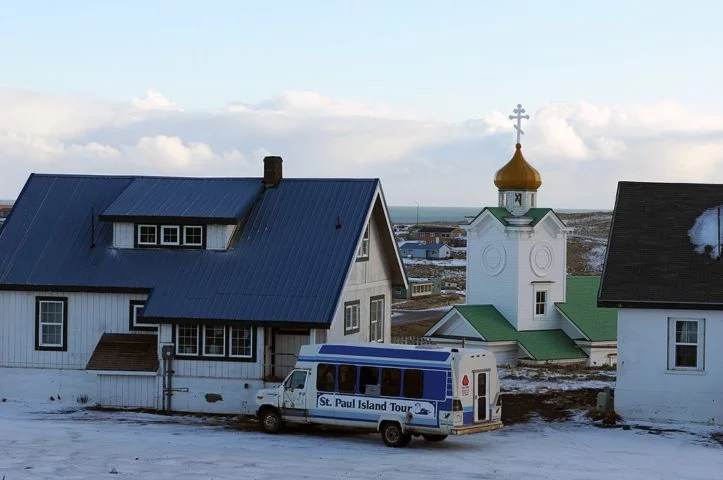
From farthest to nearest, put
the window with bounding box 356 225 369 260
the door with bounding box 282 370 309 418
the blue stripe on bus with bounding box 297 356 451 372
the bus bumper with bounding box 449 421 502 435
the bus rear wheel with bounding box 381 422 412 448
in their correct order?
the window with bounding box 356 225 369 260 → the door with bounding box 282 370 309 418 → the bus rear wheel with bounding box 381 422 412 448 → the blue stripe on bus with bounding box 297 356 451 372 → the bus bumper with bounding box 449 421 502 435

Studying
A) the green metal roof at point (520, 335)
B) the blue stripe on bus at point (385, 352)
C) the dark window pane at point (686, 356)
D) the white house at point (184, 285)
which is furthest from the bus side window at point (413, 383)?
the green metal roof at point (520, 335)

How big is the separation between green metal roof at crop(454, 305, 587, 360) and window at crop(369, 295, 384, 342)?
13.0 metres

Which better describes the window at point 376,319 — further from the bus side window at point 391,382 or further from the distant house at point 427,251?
the distant house at point 427,251


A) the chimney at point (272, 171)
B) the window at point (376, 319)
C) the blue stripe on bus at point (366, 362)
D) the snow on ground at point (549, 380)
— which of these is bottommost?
the snow on ground at point (549, 380)

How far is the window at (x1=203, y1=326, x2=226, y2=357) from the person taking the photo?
33.8 meters

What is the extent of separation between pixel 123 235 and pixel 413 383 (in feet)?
41.2

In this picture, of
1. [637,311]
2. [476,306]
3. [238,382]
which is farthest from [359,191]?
[476,306]

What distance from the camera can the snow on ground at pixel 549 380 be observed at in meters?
38.1

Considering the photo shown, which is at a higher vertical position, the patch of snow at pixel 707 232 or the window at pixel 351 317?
the patch of snow at pixel 707 232

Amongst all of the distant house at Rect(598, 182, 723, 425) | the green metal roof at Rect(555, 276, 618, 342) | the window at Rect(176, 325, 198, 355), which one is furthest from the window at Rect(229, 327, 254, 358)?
the green metal roof at Rect(555, 276, 618, 342)

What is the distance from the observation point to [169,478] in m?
23.6

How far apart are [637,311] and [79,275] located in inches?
636

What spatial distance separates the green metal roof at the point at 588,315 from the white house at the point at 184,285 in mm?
17619

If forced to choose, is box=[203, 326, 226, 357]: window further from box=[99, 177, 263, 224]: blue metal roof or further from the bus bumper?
the bus bumper
